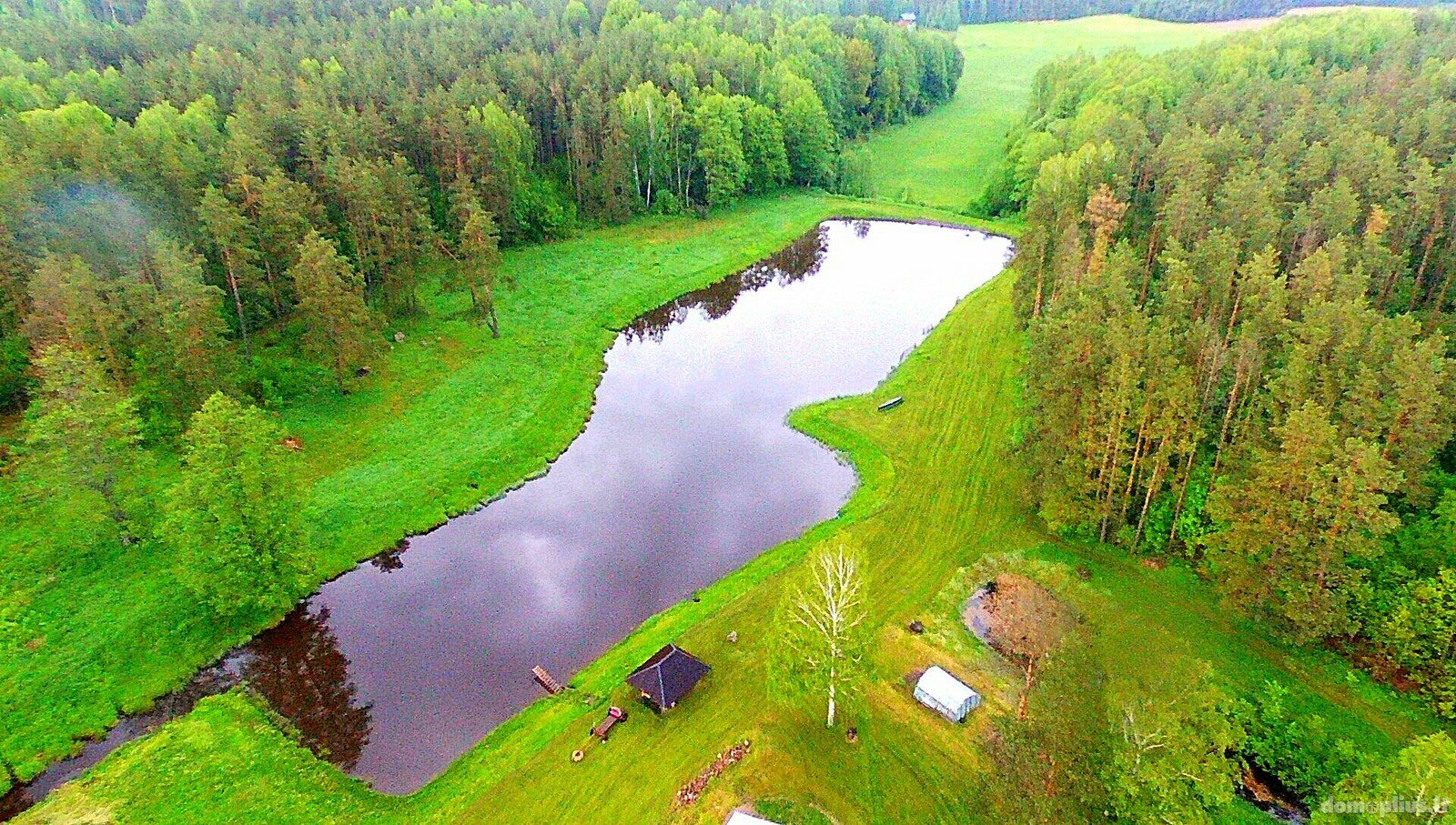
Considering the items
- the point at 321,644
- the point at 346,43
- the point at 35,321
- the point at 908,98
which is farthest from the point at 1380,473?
the point at 908,98

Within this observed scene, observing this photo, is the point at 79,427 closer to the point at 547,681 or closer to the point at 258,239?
the point at 258,239

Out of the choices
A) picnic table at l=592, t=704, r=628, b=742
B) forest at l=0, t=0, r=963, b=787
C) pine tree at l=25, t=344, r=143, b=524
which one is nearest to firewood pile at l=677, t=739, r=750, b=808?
picnic table at l=592, t=704, r=628, b=742

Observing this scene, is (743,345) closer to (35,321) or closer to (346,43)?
(35,321)

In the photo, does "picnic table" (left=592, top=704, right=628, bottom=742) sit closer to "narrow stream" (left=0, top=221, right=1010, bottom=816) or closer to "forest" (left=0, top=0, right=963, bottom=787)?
"narrow stream" (left=0, top=221, right=1010, bottom=816)

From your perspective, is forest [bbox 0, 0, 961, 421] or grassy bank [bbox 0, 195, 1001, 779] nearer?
grassy bank [bbox 0, 195, 1001, 779]

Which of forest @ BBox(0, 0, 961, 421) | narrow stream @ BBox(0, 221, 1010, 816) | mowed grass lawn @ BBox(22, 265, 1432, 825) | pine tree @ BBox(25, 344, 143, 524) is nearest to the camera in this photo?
mowed grass lawn @ BBox(22, 265, 1432, 825)

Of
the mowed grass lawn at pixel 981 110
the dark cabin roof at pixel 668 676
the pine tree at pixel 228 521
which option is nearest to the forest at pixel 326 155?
the pine tree at pixel 228 521
